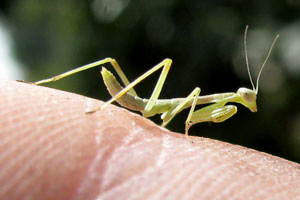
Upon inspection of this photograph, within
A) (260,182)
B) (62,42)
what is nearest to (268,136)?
(260,182)

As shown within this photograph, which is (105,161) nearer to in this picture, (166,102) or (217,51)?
(166,102)

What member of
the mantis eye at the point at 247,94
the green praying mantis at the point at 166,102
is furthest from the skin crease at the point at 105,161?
the mantis eye at the point at 247,94

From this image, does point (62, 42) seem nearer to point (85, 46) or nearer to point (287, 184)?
point (85, 46)

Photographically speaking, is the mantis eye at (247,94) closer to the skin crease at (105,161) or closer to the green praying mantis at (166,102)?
the green praying mantis at (166,102)

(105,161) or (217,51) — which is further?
(217,51)

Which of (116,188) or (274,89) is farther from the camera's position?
(274,89)

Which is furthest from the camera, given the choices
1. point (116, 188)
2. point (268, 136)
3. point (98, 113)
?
point (268, 136)

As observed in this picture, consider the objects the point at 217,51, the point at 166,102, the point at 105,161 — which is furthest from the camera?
the point at 217,51

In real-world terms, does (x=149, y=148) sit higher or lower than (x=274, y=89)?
higher

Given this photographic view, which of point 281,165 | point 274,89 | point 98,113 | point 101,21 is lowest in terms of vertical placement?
point 274,89

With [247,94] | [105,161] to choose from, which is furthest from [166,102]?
[105,161]
